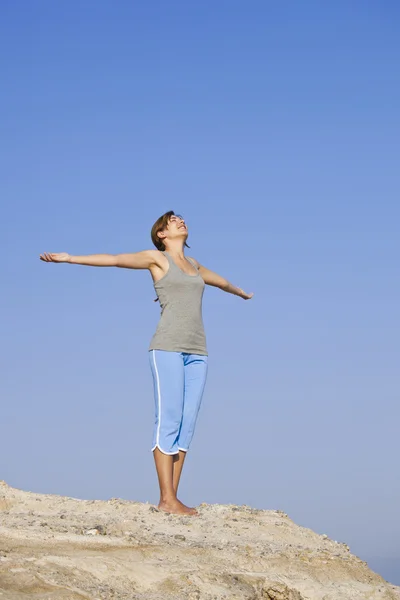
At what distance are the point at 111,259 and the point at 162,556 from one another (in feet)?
9.75

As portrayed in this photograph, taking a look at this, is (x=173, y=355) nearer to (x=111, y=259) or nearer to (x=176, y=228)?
(x=111, y=259)

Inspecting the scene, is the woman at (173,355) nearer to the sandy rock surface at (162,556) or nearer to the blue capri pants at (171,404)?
the blue capri pants at (171,404)

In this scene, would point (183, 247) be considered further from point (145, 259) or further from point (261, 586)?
point (261, 586)

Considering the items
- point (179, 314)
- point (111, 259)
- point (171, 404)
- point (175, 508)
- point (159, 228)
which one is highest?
point (159, 228)

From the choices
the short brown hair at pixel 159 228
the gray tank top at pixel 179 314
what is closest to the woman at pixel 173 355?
the gray tank top at pixel 179 314

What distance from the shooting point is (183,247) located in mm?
8875

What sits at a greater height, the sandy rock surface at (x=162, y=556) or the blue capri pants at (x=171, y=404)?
the blue capri pants at (x=171, y=404)

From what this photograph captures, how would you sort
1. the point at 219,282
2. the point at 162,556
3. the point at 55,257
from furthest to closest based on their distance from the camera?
the point at 219,282
the point at 55,257
the point at 162,556

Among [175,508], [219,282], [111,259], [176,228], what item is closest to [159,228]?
[176,228]

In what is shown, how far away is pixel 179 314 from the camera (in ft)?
27.3

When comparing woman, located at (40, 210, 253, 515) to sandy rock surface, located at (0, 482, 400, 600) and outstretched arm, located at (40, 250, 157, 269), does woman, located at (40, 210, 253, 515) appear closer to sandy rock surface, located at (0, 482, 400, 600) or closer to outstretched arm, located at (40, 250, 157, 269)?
outstretched arm, located at (40, 250, 157, 269)

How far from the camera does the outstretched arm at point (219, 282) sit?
29.8 feet

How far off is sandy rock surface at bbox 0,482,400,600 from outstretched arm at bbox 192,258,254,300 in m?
2.35

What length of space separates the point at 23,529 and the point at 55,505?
1.53m
